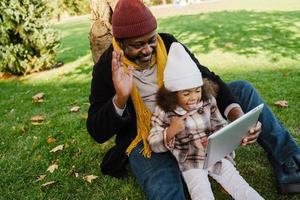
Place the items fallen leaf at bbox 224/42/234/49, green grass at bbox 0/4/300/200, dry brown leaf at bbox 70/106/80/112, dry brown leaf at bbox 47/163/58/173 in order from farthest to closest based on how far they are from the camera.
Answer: fallen leaf at bbox 224/42/234/49
dry brown leaf at bbox 70/106/80/112
dry brown leaf at bbox 47/163/58/173
green grass at bbox 0/4/300/200

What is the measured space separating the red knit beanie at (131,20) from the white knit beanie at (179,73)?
24 cm

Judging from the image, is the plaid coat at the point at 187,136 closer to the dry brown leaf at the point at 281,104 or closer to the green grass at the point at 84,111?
the green grass at the point at 84,111

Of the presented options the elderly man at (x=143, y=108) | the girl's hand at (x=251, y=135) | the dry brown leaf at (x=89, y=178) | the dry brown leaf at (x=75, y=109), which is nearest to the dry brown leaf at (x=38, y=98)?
the dry brown leaf at (x=75, y=109)

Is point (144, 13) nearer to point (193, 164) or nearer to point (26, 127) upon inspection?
point (193, 164)

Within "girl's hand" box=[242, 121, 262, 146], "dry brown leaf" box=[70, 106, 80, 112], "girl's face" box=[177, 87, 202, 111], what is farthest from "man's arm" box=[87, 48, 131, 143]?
"dry brown leaf" box=[70, 106, 80, 112]

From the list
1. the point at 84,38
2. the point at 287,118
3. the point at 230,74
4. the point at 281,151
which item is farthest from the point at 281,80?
the point at 84,38

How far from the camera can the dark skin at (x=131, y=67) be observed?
258 cm

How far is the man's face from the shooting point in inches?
109

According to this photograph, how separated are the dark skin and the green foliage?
5.45 m

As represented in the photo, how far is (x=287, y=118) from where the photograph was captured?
4266 mm

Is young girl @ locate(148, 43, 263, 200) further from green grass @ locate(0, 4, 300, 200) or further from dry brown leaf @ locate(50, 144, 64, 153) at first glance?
dry brown leaf @ locate(50, 144, 64, 153)

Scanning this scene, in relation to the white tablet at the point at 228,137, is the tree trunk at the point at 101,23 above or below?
above

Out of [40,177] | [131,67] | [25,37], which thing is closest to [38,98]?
[25,37]

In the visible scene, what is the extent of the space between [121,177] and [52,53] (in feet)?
17.9
